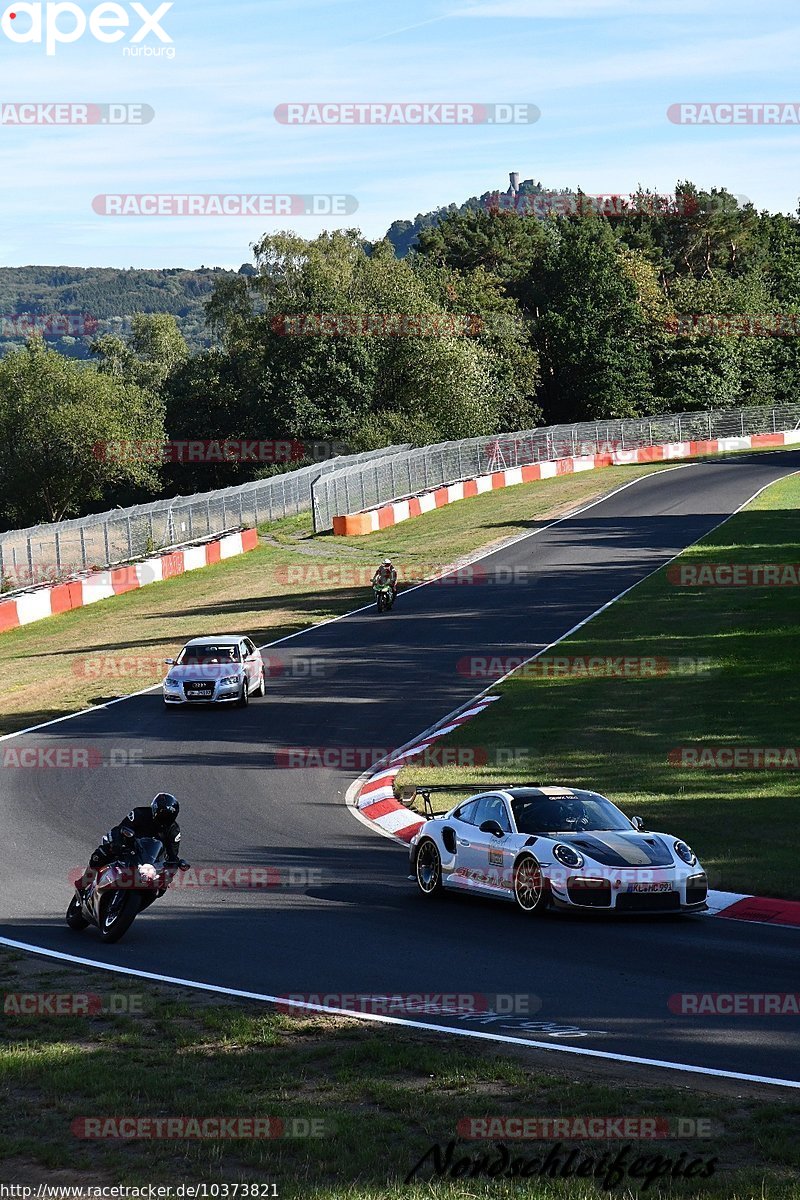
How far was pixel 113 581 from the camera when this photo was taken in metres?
48.4

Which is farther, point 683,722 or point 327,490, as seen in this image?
point 327,490

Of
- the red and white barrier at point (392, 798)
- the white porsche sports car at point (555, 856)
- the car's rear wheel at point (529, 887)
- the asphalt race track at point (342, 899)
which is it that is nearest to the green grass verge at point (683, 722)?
the red and white barrier at point (392, 798)

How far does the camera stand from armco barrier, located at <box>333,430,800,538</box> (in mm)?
58500

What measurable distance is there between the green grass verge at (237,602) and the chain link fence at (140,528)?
5.68 feet

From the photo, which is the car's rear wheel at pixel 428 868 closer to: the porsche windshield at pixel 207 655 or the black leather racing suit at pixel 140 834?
the black leather racing suit at pixel 140 834

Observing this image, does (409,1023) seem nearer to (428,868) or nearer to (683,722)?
→ (428,868)

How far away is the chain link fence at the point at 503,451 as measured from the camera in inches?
2473

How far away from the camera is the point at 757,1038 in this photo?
32.6ft

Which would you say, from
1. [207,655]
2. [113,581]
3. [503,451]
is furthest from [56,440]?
[207,655]

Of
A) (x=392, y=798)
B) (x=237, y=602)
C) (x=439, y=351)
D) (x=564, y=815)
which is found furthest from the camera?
(x=439, y=351)

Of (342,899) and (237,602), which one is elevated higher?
(237,602)

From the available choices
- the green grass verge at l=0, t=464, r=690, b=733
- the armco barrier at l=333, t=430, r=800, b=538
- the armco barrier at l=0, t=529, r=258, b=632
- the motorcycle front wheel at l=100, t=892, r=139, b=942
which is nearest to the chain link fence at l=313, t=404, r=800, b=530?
the armco barrier at l=333, t=430, r=800, b=538

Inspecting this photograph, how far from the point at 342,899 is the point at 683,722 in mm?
9895

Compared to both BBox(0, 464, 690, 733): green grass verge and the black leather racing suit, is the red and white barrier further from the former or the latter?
BBox(0, 464, 690, 733): green grass verge
